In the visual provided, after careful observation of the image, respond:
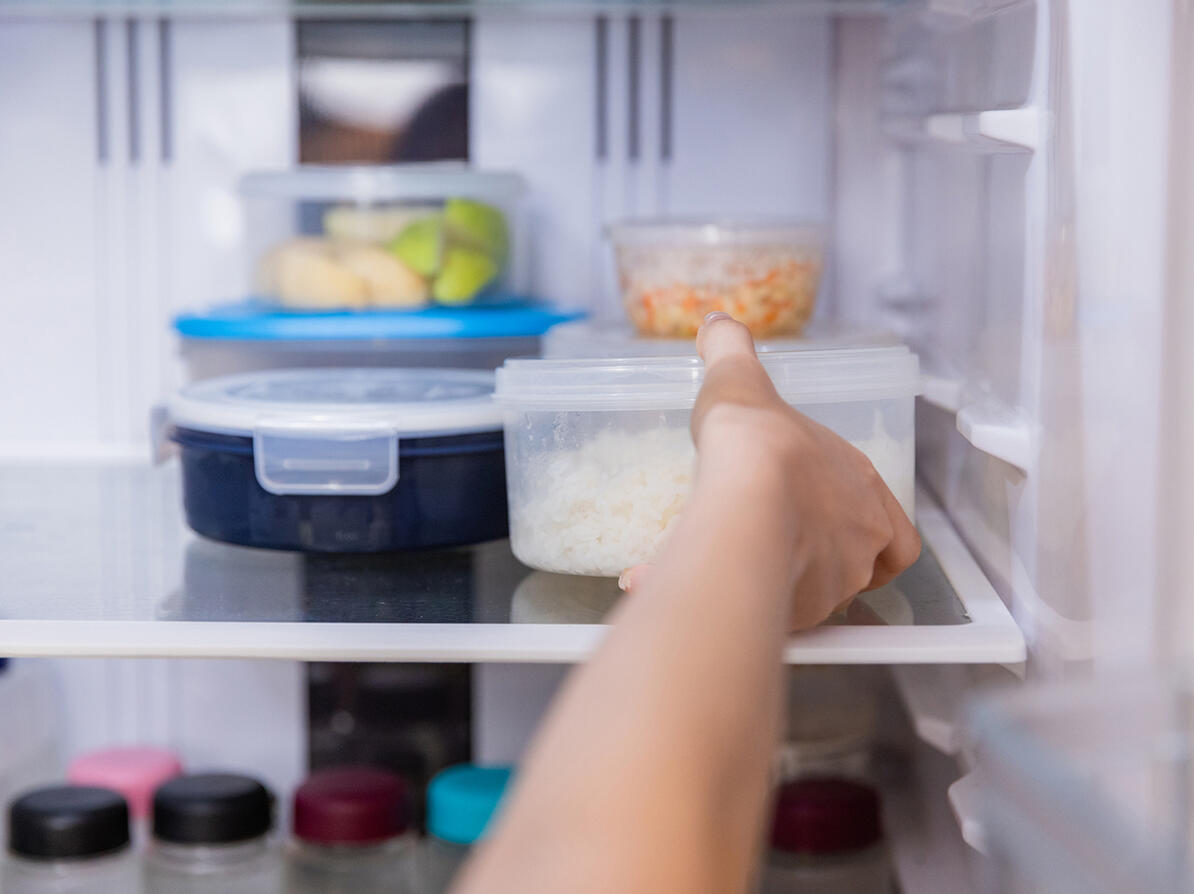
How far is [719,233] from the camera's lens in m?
1.03

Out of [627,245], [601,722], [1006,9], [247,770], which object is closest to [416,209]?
[627,245]

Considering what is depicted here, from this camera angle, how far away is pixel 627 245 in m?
1.08

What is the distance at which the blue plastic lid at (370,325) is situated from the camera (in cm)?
113

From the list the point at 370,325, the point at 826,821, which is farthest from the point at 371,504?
the point at 826,821

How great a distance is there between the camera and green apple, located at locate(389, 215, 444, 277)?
1153mm

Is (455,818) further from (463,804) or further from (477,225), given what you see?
(477,225)

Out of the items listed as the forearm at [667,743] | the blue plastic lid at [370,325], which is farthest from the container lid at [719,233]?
the forearm at [667,743]

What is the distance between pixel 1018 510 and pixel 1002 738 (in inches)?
18.2

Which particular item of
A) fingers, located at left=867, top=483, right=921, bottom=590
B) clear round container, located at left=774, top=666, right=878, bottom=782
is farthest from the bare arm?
clear round container, located at left=774, top=666, right=878, bottom=782

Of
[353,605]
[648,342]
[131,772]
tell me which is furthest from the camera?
[131,772]

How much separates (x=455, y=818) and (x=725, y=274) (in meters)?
0.53

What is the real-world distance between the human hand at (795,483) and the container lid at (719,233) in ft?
1.16

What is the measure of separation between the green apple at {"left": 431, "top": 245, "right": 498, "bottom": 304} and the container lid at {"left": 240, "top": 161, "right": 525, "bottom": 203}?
0.17 ft

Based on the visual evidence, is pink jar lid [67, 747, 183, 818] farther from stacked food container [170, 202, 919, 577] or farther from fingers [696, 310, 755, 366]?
fingers [696, 310, 755, 366]
